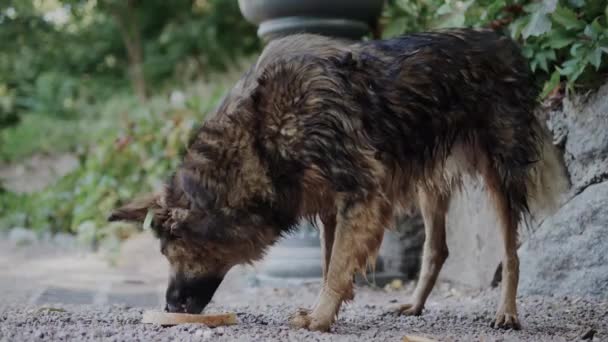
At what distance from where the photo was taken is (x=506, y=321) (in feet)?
12.5

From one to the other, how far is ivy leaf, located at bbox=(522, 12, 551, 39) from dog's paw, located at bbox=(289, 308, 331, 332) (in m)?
2.23

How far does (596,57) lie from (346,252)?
194 cm

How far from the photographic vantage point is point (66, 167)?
13.8 m

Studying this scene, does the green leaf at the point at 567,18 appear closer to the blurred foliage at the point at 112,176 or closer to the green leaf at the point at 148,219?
the green leaf at the point at 148,219

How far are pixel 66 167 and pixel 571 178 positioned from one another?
435 inches

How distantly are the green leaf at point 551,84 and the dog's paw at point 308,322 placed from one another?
2.12 meters

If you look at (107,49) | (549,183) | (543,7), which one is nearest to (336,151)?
(549,183)

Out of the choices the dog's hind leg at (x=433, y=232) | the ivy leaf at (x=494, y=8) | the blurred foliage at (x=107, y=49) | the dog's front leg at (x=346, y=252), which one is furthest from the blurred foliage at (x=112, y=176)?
the blurred foliage at (x=107, y=49)

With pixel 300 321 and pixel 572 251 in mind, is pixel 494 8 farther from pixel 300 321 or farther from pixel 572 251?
pixel 300 321

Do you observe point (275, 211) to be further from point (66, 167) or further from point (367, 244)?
point (66, 167)

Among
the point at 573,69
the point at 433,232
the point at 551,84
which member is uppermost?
the point at 573,69

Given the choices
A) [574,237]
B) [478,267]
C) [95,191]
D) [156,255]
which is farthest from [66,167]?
[574,237]

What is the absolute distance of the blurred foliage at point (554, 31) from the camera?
14.1 ft

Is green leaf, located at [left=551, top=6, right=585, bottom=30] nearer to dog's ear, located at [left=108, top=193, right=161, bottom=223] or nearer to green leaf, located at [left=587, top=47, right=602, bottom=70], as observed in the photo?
green leaf, located at [left=587, top=47, right=602, bottom=70]
